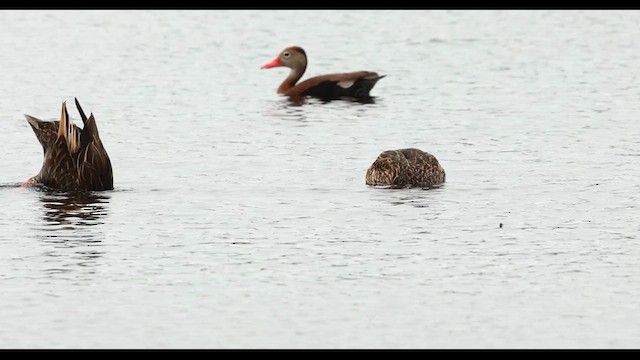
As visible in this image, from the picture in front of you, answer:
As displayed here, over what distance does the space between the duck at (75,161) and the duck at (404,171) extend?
3.30 metres

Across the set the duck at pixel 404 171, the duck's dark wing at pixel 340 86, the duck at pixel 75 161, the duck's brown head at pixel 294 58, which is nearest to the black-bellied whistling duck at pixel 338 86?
the duck's dark wing at pixel 340 86

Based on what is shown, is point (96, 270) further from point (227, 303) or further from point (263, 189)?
point (263, 189)

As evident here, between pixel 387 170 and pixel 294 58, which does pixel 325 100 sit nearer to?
pixel 294 58

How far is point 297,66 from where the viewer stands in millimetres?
35781

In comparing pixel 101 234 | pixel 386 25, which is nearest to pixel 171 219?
pixel 101 234

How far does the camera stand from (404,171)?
832 inches

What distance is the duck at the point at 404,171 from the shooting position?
2114 cm

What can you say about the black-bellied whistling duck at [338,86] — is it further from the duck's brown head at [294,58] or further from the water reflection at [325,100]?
the duck's brown head at [294,58]

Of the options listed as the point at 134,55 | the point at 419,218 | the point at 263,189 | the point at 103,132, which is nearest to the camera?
the point at 419,218

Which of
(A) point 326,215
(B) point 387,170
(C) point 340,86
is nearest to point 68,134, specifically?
(A) point 326,215

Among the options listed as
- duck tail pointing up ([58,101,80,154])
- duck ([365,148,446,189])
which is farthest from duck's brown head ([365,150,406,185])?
duck tail pointing up ([58,101,80,154])

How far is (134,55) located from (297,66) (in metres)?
8.44

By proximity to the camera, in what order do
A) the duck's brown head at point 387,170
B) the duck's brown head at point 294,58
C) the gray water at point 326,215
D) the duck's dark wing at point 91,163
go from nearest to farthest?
the gray water at point 326,215 → the duck's dark wing at point 91,163 → the duck's brown head at point 387,170 → the duck's brown head at point 294,58

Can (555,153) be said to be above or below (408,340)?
below
